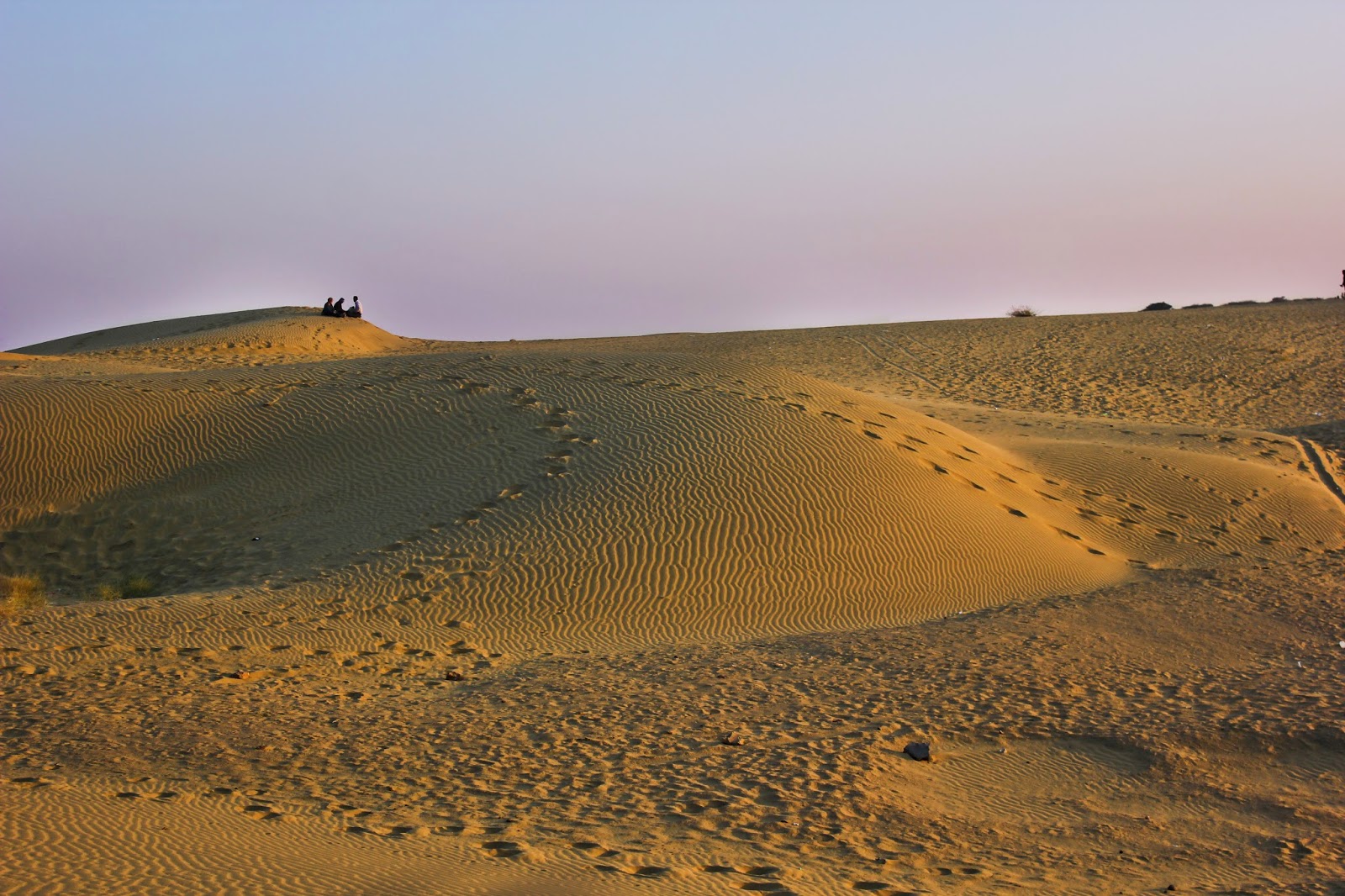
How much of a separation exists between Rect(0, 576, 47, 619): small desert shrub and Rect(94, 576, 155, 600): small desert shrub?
560 millimetres

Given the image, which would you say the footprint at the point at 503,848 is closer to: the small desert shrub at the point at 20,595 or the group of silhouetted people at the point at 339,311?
the small desert shrub at the point at 20,595

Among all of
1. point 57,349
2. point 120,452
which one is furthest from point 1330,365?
point 57,349

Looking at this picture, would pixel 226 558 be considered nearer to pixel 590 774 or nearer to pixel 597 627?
pixel 597 627

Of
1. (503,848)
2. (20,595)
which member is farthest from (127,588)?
(503,848)

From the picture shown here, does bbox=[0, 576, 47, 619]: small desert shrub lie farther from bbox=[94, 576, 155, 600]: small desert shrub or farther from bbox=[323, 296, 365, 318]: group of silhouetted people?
bbox=[323, 296, 365, 318]: group of silhouetted people

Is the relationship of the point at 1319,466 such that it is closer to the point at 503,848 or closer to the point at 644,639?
the point at 644,639

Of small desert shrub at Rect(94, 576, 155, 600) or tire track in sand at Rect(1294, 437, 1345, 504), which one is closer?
small desert shrub at Rect(94, 576, 155, 600)

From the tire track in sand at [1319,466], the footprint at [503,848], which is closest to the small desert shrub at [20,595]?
the footprint at [503,848]

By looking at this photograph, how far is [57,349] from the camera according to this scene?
41.1m

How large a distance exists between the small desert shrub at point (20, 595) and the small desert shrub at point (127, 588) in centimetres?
56

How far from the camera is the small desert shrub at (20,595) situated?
11.3 metres

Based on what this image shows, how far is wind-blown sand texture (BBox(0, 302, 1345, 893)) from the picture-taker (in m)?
6.28

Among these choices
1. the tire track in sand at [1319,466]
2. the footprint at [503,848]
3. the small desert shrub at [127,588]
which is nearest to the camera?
the footprint at [503,848]

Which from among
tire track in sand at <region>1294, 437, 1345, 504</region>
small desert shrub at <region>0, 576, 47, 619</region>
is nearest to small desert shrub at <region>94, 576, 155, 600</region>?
small desert shrub at <region>0, 576, 47, 619</region>
